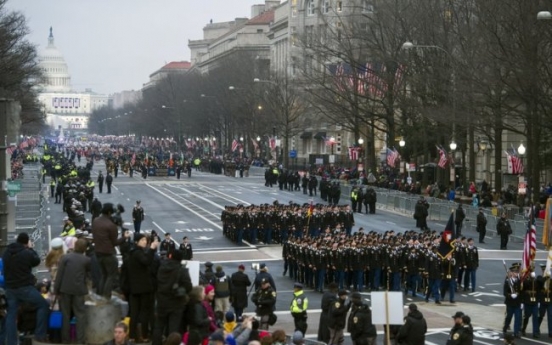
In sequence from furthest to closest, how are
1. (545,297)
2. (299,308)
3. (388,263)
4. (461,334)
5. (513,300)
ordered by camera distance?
(388,263) → (545,297) → (513,300) → (299,308) → (461,334)

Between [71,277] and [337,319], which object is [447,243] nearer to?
[337,319]

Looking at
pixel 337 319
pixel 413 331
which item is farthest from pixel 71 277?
pixel 337 319

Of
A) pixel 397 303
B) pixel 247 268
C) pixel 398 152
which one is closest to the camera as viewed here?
pixel 397 303

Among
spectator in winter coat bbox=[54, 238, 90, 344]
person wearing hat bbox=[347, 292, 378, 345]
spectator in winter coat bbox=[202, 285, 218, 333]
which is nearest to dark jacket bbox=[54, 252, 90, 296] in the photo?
spectator in winter coat bbox=[54, 238, 90, 344]

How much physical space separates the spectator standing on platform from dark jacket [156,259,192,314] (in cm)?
170

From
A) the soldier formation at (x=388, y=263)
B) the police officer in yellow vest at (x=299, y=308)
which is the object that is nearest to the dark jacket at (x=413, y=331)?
the police officer in yellow vest at (x=299, y=308)

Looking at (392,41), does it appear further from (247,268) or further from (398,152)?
(247,268)

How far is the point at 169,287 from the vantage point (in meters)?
15.9

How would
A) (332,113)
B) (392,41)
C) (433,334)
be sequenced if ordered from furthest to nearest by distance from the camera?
1. (332,113)
2. (392,41)
3. (433,334)

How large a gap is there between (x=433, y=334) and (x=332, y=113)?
54.8 m

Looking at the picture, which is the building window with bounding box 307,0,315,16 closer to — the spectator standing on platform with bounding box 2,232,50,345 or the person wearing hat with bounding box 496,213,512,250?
the person wearing hat with bounding box 496,213,512,250

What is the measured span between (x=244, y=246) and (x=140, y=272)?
27117mm

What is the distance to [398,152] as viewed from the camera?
244 ft

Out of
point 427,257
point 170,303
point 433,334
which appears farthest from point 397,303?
point 427,257
